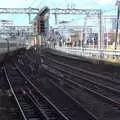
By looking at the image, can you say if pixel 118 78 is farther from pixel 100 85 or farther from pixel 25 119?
pixel 25 119

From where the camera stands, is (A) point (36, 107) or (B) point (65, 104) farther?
(B) point (65, 104)

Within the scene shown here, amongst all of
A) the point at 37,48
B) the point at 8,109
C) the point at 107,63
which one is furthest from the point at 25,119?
the point at 107,63

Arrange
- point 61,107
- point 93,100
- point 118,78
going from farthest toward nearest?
point 118,78, point 93,100, point 61,107

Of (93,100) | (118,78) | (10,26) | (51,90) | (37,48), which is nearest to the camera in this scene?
(93,100)

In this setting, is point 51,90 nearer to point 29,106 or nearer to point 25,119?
point 29,106

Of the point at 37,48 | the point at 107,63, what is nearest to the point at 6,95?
the point at 37,48

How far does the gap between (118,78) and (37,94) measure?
343 inches

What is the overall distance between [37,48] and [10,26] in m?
89.0

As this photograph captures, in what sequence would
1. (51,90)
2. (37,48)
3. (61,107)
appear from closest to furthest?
(61,107) → (51,90) → (37,48)

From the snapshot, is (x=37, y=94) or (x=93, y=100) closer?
(x=93, y=100)

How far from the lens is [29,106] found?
18719mm

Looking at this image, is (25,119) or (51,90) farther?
(51,90)

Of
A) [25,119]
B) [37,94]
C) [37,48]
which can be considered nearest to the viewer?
→ [25,119]

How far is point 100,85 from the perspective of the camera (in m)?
25.9
